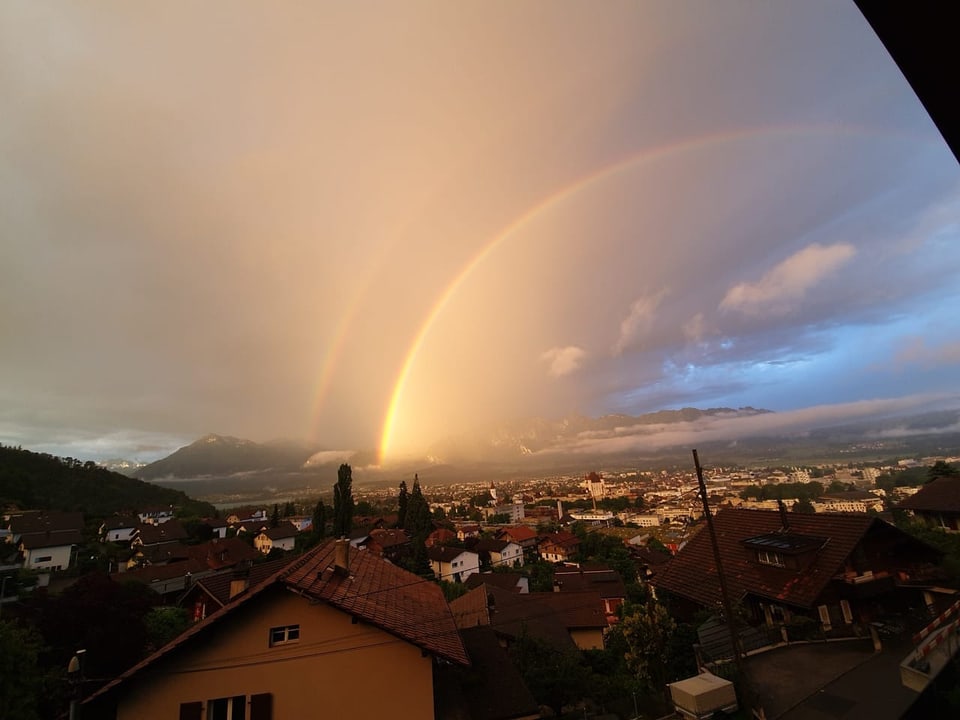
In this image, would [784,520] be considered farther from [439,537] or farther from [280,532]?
[280,532]

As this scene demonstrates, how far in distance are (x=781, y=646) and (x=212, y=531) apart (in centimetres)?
11561

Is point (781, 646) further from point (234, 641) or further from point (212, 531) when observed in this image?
point (212, 531)

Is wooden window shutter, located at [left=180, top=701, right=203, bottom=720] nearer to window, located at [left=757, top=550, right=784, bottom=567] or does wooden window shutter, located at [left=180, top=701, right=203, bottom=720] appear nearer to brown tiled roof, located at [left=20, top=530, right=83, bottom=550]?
window, located at [left=757, top=550, right=784, bottom=567]

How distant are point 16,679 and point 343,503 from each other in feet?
218

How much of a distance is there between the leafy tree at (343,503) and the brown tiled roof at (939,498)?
74516mm

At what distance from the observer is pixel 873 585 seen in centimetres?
1844

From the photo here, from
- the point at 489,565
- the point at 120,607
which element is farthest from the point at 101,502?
the point at 120,607

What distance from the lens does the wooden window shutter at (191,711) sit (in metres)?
11.1

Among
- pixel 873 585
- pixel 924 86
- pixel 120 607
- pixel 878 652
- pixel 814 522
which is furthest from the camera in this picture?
pixel 120 607

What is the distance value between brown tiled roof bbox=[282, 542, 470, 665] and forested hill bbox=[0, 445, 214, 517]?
128 meters

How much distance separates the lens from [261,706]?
1123cm

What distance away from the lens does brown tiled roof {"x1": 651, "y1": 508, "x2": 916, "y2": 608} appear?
18.5 metres

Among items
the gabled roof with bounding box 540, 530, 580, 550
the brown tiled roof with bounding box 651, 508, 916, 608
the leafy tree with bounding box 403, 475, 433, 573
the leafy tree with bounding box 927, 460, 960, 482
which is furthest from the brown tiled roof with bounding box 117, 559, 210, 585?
the leafy tree with bounding box 927, 460, 960, 482

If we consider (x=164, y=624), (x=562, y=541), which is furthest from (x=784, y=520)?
(x=562, y=541)
